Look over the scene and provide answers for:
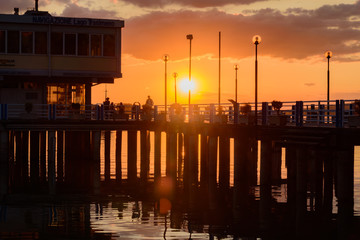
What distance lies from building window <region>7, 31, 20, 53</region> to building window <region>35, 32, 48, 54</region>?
1.28 metres

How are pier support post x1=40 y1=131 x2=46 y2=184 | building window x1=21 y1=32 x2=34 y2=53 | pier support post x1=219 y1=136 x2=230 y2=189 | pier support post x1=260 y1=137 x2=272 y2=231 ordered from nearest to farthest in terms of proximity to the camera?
pier support post x1=260 y1=137 x2=272 y2=231
pier support post x1=219 y1=136 x2=230 y2=189
pier support post x1=40 y1=131 x2=46 y2=184
building window x1=21 y1=32 x2=34 y2=53

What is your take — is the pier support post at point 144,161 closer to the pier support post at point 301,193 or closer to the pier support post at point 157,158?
the pier support post at point 157,158

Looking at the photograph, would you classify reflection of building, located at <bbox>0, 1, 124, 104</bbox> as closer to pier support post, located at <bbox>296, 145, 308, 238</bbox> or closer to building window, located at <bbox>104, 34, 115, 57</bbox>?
building window, located at <bbox>104, 34, 115, 57</bbox>

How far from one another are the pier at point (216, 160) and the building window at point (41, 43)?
3969 mm

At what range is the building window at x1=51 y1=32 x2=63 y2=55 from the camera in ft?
145

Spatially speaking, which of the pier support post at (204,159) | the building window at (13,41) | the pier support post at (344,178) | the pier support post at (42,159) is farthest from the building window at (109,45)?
the pier support post at (344,178)

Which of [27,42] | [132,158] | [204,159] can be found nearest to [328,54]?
[204,159]

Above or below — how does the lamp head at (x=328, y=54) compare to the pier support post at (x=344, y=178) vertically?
above

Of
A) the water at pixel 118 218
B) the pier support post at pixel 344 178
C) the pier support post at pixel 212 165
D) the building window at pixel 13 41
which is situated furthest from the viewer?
the building window at pixel 13 41

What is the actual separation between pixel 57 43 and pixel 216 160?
17.6 metres

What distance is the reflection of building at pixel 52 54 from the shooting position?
43.5 metres

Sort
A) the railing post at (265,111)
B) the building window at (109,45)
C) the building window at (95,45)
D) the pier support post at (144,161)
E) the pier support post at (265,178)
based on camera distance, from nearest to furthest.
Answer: the pier support post at (265,178), the railing post at (265,111), the pier support post at (144,161), the building window at (95,45), the building window at (109,45)

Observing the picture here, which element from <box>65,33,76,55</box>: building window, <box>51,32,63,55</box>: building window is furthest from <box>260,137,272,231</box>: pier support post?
<box>51,32,63,55</box>: building window

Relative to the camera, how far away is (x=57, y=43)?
145 feet
